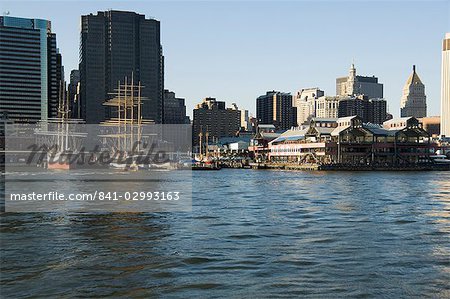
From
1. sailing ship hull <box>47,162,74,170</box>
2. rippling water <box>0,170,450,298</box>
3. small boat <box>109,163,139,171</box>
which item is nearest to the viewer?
rippling water <box>0,170,450,298</box>

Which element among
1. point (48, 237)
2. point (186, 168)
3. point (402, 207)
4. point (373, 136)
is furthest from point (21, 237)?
point (373, 136)

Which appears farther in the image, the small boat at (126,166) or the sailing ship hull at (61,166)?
the sailing ship hull at (61,166)

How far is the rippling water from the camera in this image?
19375 mm

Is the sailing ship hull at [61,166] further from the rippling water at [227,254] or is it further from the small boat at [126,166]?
the rippling water at [227,254]

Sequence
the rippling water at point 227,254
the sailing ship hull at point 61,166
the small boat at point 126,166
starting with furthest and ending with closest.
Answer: the sailing ship hull at point 61,166
the small boat at point 126,166
the rippling water at point 227,254

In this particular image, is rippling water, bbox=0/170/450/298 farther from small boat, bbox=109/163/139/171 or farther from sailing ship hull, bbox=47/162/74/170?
sailing ship hull, bbox=47/162/74/170

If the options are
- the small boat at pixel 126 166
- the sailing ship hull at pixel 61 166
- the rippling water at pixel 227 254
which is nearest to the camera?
the rippling water at pixel 227 254

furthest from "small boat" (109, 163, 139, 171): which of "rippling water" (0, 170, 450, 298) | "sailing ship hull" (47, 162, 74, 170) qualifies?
"rippling water" (0, 170, 450, 298)

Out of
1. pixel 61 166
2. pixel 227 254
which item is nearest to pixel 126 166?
pixel 61 166

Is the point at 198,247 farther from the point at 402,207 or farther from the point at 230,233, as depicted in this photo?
the point at 402,207

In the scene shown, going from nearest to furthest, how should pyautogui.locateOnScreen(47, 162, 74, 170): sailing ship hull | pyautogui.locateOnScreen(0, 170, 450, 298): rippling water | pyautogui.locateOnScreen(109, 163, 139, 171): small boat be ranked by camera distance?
pyautogui.locateOnScreen(0, 170, 450, 298): rippling water
pyautogui.locateOnScreen(109, 163, 139, 171): small boat
pyautogui.locateOnScreen(47, 162, 74, 170): sailing ship hull

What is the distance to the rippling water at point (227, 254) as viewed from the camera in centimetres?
1938

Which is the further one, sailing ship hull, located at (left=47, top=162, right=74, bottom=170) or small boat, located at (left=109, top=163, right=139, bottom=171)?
sailing ship hull, located at (left=47, top=162, right=74, bottom=170)

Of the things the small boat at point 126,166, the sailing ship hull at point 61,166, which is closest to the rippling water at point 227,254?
the small boat at point 126,166
